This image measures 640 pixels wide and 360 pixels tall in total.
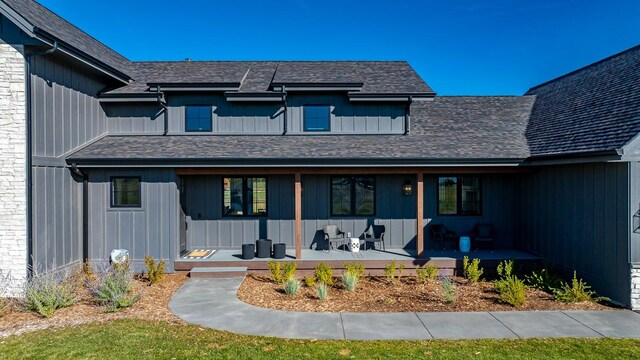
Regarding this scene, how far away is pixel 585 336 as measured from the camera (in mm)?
5996

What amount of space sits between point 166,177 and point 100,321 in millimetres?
4230

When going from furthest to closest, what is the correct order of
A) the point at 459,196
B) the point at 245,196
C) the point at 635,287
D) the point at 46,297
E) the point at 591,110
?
the point at 459,196, the point at 245,196, the point at 591,110, the point at 635,287, the point at 46,297

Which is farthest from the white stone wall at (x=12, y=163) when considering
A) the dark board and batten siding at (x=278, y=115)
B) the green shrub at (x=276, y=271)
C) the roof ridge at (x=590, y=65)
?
the roof ridge at (x=590, y=65)

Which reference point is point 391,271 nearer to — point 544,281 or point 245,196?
point 544,281

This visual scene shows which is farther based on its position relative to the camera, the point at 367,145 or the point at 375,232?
the point at 375,232

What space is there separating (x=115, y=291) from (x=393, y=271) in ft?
20.0

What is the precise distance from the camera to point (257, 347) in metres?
5.55

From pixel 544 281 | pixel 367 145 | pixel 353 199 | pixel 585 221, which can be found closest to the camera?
pixel 585 221

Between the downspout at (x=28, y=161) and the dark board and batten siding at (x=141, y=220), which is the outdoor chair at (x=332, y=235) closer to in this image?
the dark board and batten siding at (x=141, y=220)

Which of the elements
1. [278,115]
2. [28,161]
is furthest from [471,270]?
[28,161]

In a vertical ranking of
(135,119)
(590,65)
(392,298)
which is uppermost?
(590,65)

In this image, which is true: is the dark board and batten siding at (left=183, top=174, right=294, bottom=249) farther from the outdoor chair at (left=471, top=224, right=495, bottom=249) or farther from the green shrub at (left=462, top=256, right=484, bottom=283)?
the outdoor chair at (left=471, top=224, right=495, bottom=249)

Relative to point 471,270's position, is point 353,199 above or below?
above

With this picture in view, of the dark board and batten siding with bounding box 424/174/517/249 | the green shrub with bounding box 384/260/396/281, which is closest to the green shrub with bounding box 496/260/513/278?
the dark board and batten siding with bounding box 424/174/517/249
